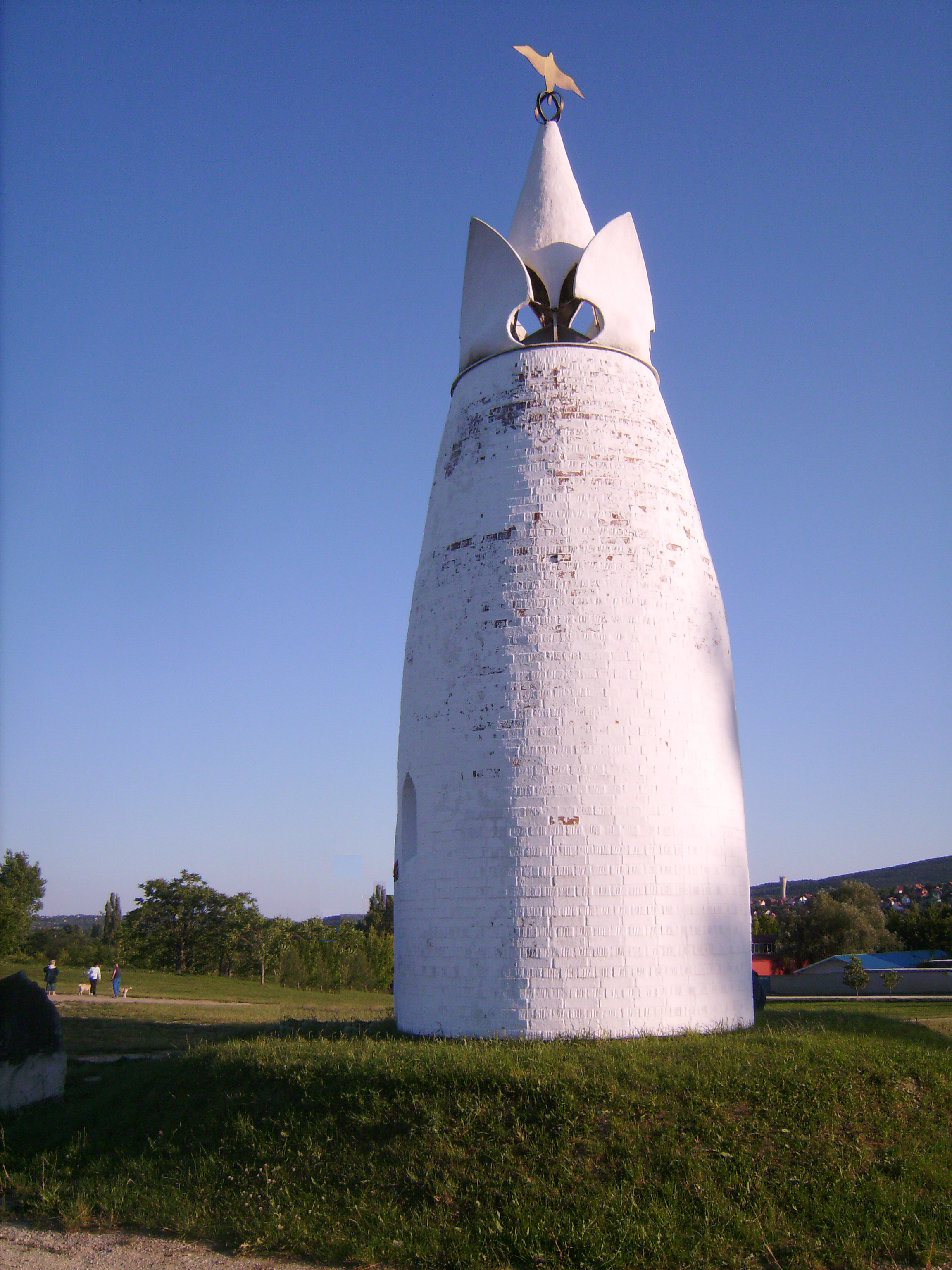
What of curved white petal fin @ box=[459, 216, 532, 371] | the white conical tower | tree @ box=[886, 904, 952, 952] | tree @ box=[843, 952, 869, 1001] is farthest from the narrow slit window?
tree @ box=[886, 904, 952, 952]

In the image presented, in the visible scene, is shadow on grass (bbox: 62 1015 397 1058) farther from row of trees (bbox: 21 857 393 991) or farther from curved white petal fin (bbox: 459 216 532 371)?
row of trees (bbox: 21 857 393 991)

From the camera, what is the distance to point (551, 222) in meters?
17.0

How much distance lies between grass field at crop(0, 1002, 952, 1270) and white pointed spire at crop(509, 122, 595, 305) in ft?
41.3

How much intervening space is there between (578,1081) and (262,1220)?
344 cm

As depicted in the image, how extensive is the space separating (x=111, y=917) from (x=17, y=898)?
152 ft

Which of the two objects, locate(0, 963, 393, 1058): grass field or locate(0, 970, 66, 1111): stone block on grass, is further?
locate(0, 963, 393, 1058): grass field

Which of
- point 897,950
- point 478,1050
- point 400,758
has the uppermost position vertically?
point 400,758

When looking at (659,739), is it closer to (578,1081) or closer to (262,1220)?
(578,1081)

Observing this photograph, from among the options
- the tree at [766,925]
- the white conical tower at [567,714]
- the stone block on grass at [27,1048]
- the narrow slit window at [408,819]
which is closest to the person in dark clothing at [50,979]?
the stone block on grass at [27,1048]

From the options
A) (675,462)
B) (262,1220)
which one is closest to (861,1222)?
(262,1220)

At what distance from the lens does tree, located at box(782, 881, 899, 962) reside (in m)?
53.9

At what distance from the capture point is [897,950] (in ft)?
178

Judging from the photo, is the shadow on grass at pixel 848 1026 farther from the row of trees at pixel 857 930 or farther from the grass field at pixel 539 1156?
the row of trees at pixel 857 930

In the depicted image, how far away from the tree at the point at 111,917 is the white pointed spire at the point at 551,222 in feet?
267
